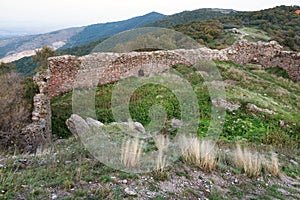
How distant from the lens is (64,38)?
282 feet

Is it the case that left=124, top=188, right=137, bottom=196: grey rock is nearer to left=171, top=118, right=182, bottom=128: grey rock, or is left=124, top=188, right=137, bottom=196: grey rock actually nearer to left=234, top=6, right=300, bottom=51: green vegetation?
left=171, top=118, right=182, bottom=128: grey rock

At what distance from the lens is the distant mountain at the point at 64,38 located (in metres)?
68.1

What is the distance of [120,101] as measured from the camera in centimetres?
988

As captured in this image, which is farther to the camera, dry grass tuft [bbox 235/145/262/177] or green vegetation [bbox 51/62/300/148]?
green vegetation [bbox 51/62/300/148]

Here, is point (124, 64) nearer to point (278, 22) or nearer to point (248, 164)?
point (248, 164)

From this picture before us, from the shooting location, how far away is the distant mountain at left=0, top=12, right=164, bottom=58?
224 feet

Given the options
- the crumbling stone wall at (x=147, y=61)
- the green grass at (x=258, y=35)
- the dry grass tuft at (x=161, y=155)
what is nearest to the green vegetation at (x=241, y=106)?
the crumbling stone wall at (x=147, y=61)

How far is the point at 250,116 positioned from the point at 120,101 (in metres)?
4.46

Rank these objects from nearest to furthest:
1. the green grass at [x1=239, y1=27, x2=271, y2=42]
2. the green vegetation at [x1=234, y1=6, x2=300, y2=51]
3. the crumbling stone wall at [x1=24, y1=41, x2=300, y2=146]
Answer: the crumbling stone wall at [x1=24, y1=41, x2=300, y2=146] < the green grass at [x1=239, y1=27, x2=271, y2=42] < the green vegetation at [x1=234, y1=6, x2=300, y2=51]

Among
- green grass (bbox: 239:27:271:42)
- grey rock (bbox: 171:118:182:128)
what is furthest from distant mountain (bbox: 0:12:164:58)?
grey rock (bbox: 171:118:182:128)

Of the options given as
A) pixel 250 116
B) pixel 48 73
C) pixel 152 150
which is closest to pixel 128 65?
pixel 48 73

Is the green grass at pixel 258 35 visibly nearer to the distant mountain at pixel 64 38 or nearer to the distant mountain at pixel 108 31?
the distant mountain at pixel 64 38

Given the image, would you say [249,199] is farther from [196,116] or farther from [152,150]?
[196,116]

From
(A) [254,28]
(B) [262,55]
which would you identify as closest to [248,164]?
(B) [262,55]
